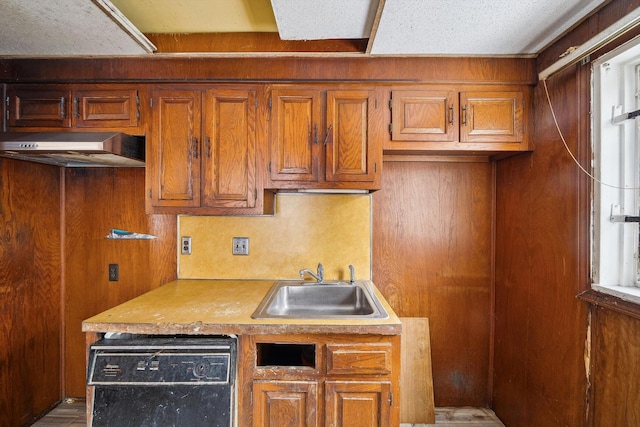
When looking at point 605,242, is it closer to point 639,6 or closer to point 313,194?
point 639,6

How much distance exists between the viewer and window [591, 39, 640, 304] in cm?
139

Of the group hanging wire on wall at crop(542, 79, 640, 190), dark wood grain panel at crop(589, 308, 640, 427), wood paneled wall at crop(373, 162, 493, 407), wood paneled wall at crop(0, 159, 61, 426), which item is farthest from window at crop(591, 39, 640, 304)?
wood paneled wall at crop(0, 159, 61, 426)

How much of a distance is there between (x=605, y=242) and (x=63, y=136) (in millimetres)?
2589

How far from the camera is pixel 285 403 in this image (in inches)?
56.9

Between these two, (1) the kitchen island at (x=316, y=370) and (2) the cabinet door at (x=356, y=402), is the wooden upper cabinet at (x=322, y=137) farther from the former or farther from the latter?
(2) the cabinet door at (x=356, y=402)

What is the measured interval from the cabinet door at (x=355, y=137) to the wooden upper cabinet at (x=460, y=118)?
100 millimetres

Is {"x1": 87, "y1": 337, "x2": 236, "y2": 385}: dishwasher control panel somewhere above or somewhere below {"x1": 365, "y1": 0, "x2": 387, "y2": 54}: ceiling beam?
below

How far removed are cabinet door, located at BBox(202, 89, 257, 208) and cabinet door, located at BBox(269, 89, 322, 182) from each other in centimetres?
13

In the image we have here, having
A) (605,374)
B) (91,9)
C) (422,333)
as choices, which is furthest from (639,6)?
(91,9)

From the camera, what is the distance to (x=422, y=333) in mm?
2205

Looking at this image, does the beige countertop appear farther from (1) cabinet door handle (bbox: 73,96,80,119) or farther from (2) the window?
(1) cabinet door handle (bbox: 73,96,80,119)

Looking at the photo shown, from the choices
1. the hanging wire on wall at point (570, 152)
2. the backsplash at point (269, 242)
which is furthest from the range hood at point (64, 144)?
the hanging wire on wall at point (570, 152)

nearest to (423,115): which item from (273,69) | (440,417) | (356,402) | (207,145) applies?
(273,69)

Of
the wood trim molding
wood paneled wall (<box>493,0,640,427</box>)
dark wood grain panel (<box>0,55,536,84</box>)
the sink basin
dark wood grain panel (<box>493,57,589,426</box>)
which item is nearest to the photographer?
the wood trim molding
